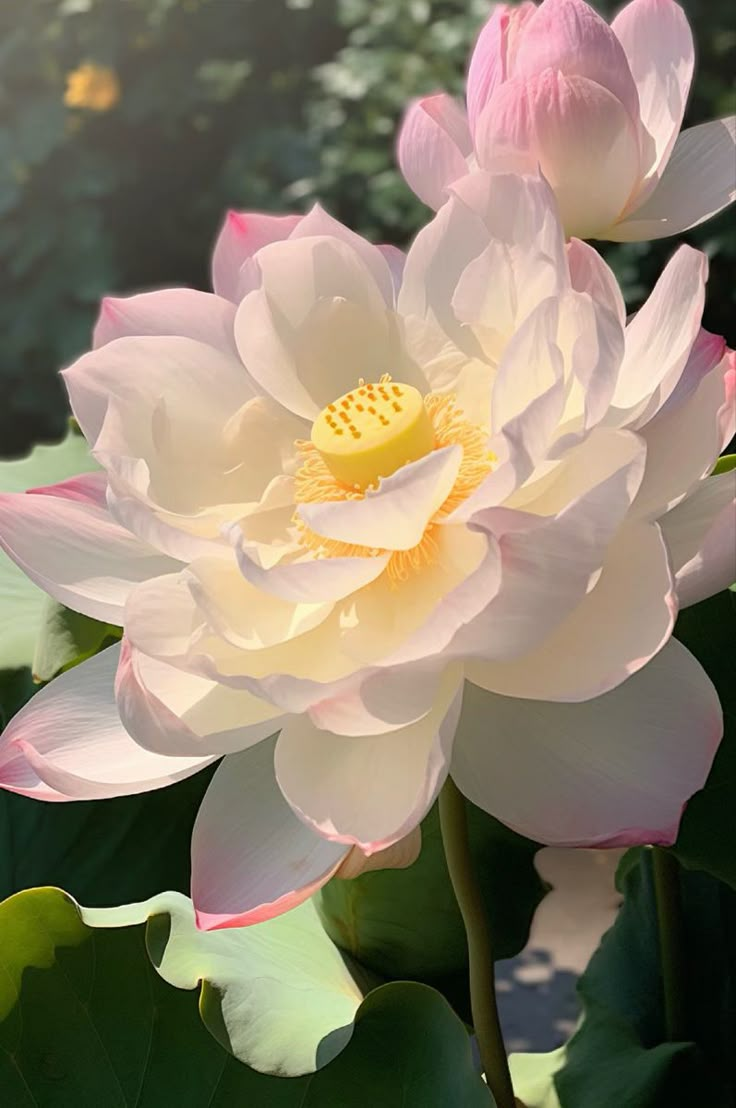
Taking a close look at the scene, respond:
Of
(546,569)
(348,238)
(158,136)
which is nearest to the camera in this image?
(546,569)

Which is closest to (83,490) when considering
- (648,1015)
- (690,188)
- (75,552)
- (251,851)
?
(75,552)

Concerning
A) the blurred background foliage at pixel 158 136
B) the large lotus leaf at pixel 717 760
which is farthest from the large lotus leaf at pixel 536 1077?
the blurred background foliage at pixel 158 136

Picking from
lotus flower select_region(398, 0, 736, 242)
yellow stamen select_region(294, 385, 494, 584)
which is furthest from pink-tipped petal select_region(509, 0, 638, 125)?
yellow stamen select_region(294, 385, 494, 584)

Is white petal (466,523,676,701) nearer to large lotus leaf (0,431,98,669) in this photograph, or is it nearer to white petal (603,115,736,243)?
white petal (603,115,736,243)

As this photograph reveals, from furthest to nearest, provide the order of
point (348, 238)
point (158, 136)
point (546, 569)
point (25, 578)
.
Result: point (158, 136)
point (25, 578)
point (348, 238)
point (546, 569)

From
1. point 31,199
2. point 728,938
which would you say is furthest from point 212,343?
point 31,199

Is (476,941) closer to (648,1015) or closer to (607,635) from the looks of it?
(607,635)

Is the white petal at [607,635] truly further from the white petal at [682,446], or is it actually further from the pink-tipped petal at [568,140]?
the pink-tipped petal at [568,140]
